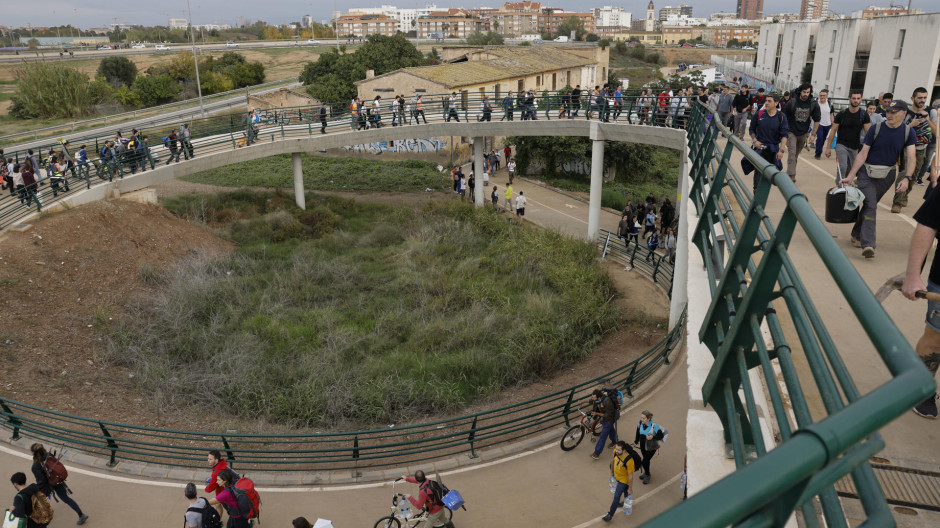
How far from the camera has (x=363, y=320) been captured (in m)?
17.9

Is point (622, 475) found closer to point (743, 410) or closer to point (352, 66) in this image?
point (743, 410)

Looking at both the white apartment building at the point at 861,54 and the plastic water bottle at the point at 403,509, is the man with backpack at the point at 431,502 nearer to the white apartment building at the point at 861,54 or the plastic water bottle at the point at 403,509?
the plastic water bottle at the point at 403,509

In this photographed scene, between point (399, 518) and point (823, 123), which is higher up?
point (823, 123)

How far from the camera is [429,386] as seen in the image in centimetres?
1455

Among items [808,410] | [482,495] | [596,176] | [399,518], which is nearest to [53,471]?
[399,518]

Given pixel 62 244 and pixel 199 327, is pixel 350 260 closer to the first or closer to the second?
pixel 199 327

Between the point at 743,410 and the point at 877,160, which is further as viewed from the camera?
the point at 877,160

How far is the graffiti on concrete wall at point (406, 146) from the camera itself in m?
39.9

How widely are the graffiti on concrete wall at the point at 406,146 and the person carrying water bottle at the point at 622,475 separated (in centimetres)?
3221

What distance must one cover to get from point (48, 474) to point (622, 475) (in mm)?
8415

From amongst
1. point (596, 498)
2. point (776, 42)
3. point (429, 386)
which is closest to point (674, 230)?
point (429, 386)

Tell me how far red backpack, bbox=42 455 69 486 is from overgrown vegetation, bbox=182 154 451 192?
25427 millimetres

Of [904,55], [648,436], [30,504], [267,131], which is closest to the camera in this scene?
[30,504]

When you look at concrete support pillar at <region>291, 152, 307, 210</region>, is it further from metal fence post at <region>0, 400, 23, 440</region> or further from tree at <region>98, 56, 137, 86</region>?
tree at <region>98, 56, 137, 86</region>
